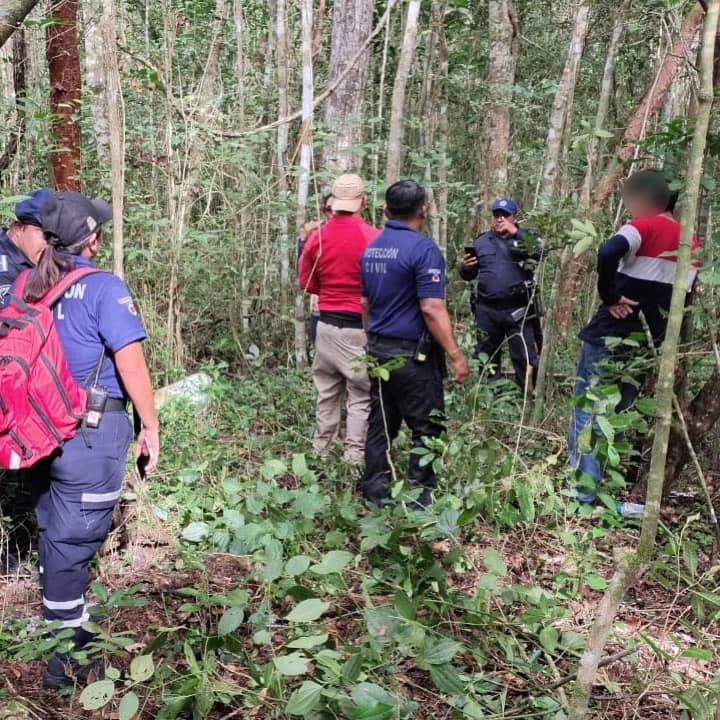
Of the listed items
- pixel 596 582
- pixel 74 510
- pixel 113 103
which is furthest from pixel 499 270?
pixel 74 510

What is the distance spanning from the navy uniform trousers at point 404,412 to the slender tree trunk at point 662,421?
2202mm

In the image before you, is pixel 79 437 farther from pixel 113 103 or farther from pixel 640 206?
pixel 640 206

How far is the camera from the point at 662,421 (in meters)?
1.90

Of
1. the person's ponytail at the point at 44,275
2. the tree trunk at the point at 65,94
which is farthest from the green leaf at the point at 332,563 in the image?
the tree trunk at the point at 65,94

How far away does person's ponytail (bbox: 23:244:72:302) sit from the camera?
273 cm

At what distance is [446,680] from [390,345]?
2.44 m

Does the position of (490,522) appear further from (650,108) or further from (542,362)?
(650,108)

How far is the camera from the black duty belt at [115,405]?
2.82m

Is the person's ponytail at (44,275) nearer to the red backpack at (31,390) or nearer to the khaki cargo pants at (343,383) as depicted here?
the red backpack at (31,390)

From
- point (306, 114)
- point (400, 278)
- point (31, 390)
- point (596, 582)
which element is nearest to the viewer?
point (31, 390)

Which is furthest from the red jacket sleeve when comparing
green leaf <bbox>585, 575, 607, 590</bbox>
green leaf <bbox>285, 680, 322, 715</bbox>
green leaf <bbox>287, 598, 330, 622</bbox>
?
green leaf <bbox>285, 680, 322, 715</bbox>

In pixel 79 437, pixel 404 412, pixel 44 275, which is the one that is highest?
pixel 44 275

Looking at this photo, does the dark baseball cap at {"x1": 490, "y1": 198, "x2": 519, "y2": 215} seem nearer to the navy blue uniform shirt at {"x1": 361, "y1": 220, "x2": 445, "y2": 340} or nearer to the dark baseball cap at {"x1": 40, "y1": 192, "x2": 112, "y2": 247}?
the navy blue uniform shirt at {"x1": 361, "y1": 220, "x2": 445, "y2": 340}

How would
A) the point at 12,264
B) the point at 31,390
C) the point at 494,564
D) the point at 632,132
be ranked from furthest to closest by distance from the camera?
the point at 632,132 → the point at 12,264 → the point at 31,390 → the point at 494,564
